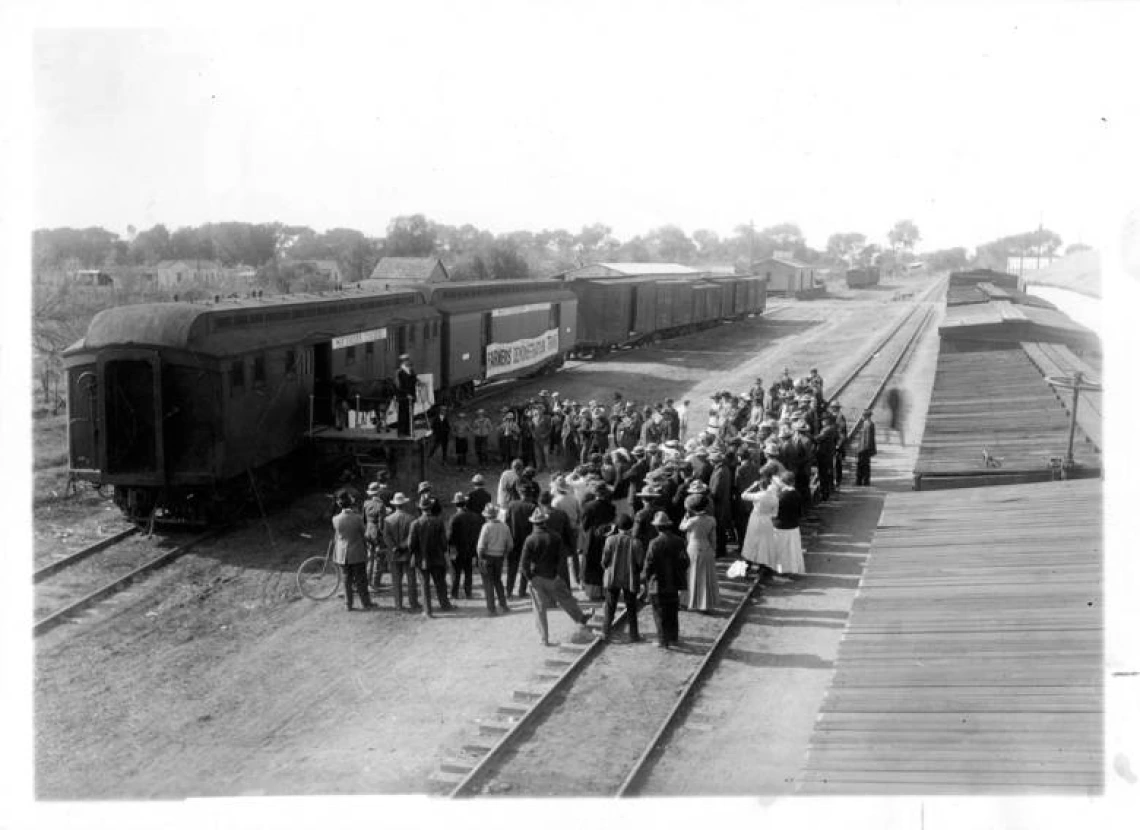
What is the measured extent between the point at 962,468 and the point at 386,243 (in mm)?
64837

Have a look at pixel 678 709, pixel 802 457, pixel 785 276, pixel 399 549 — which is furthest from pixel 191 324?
pixel 785 276

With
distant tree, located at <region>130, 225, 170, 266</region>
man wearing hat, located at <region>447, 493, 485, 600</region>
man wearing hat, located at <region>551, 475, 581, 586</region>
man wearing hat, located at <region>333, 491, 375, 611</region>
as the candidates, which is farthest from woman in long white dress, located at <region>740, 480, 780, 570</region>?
distant tree, located at <region>130, 225, 170, 266</region>

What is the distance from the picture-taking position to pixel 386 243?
75375 mm

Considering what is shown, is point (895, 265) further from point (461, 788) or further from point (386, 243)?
point (461, 788)

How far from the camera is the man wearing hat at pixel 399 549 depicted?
41.8 feet

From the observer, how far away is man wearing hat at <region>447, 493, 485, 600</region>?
42.0 feet

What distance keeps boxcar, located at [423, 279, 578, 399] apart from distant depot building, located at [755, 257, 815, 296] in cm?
5401

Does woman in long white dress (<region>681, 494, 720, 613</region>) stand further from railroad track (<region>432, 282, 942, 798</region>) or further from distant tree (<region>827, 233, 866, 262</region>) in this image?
distant tree (<region>827, 233, 866, 262</region>)

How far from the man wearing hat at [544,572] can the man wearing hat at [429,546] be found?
1.35 meters

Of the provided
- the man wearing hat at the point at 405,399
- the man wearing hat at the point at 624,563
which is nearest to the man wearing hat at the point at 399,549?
the man wearing hat at the point at 624,563

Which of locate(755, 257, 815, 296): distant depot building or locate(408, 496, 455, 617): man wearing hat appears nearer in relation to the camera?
locate(408, 496, 455, 617): man wearing hat

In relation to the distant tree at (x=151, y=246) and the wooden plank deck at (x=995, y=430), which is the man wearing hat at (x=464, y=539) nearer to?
the wooden plank deck at (x=995, y=430)

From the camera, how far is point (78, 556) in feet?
47.8

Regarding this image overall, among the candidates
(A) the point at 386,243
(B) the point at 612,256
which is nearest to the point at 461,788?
(A) the point at 386,243
